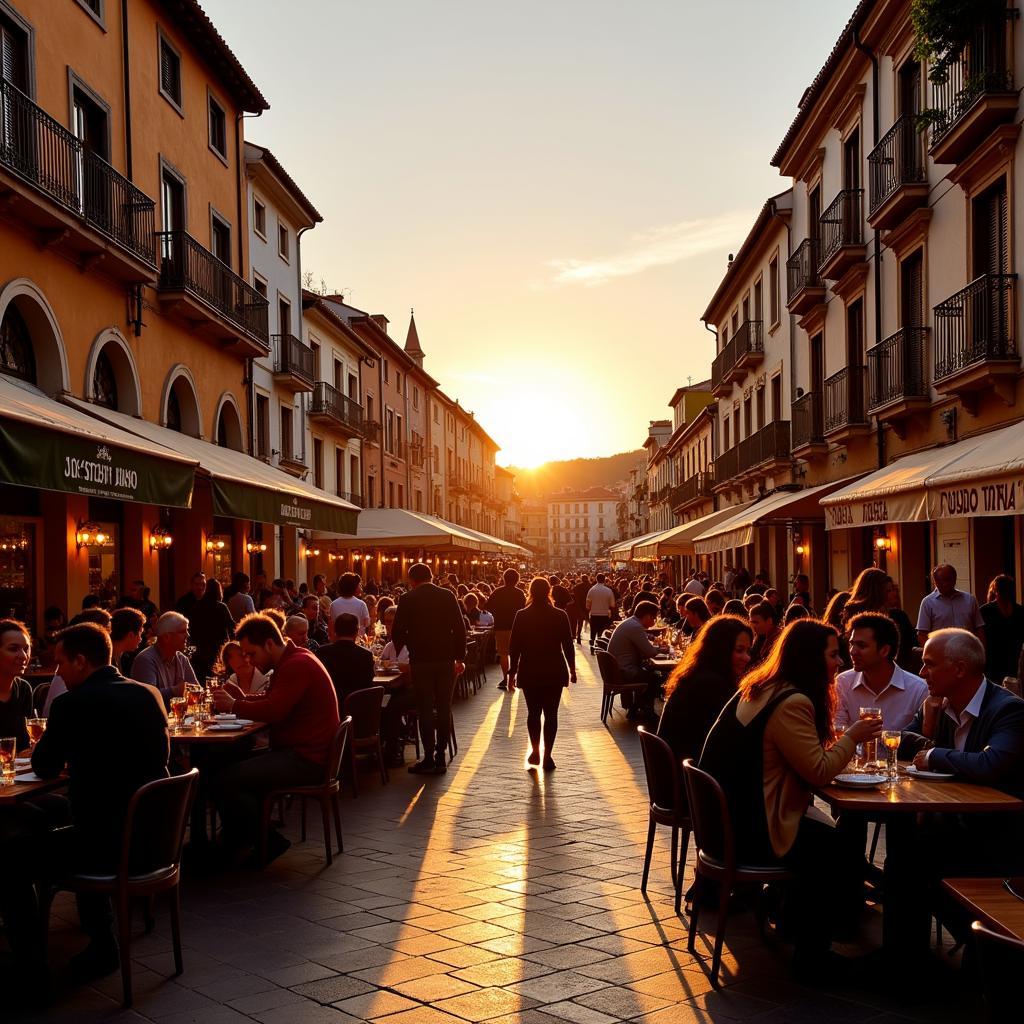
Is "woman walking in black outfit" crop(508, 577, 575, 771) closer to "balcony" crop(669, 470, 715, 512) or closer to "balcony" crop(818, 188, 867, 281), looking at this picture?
"balcony" crop(818, 188, 867, 281)

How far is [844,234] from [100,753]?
16734 millimetres

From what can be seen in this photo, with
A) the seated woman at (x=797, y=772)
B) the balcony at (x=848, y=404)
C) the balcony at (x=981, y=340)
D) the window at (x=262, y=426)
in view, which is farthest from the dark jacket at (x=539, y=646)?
Result: the window at (x=262, y=426)

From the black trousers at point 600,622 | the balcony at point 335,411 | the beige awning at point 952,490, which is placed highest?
the balcony at point 335,411

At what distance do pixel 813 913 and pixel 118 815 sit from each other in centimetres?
313

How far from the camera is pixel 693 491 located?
41.7 meters

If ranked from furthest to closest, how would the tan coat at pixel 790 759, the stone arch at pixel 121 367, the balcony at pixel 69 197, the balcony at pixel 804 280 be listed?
the balcony at pixel 804 280 < the stone arch at pixel 121 367 < the balcony at pixel 69 197 < the tan coat at pixel 790 759

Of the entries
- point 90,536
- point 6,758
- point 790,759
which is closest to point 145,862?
point 6,758

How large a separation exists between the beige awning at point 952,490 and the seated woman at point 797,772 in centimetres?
435

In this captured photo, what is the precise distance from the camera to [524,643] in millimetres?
10055

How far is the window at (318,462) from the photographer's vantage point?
29.0m

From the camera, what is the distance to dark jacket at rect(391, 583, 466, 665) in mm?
10031

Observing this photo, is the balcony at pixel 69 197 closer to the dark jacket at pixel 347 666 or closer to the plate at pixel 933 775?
the dark jacket at pixel 347 666

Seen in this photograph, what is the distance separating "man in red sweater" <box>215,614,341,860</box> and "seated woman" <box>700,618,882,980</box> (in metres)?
2.96

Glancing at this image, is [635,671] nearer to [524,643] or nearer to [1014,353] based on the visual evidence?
[524,643]
